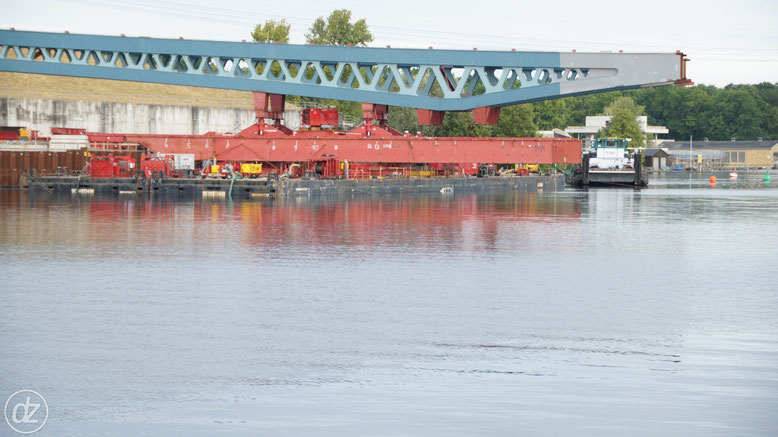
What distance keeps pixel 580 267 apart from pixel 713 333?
7837mm

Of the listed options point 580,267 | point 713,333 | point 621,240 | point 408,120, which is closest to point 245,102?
point 408,120

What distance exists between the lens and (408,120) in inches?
4087

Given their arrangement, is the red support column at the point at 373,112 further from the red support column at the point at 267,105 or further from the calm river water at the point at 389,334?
the calm river water at the point at 389,334

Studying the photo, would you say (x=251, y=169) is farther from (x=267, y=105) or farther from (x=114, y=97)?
(x=114, y=97)

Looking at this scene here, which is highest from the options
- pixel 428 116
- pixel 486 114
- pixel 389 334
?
pixel 486 114

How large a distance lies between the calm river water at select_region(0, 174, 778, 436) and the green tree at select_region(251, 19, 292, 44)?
7805 cm

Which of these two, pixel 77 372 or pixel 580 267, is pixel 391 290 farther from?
pixel 77 372

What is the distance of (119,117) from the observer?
252ft

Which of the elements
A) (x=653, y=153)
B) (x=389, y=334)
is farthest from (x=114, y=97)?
(x=653, y=153)

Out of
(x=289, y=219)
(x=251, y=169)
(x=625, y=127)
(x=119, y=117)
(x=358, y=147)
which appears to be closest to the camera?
(x=289, y=219)

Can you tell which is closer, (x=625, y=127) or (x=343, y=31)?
(x=343, y=31)
